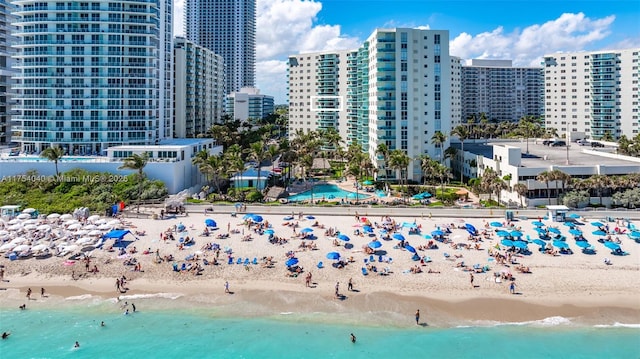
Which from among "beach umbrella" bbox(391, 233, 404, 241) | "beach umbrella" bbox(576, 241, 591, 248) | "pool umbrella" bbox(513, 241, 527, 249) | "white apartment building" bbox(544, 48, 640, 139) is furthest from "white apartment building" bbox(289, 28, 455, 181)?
"white apartment building" bbox(544, 48, 640, 139)

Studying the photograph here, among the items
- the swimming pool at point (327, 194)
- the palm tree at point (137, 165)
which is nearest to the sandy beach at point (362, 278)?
the palm tree at point (137, 165)

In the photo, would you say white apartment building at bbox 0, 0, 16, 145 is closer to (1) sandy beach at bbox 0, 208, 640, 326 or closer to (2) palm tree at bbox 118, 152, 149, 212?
(2) palm tree at bbox 118, 152, 149, 212

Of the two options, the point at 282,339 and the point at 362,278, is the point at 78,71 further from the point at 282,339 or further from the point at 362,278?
the point at 282,339

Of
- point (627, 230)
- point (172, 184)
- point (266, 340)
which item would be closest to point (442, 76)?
point (627, 230)

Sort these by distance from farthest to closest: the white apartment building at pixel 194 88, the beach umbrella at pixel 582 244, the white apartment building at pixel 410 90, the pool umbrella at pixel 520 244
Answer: the white apartment building at pixel 194 88 → the white apartment building at pixel 410 90 → the beach umbrella at pixel 582 244 → the pool umbrella at pixel 520 244

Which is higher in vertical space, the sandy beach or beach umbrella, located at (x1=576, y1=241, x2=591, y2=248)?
beach umbrella, located at (x1=576, y1=241, x2=591, y2=248)

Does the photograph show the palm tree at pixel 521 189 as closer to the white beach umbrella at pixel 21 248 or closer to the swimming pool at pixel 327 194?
the swimming pool at pixel 327 194
